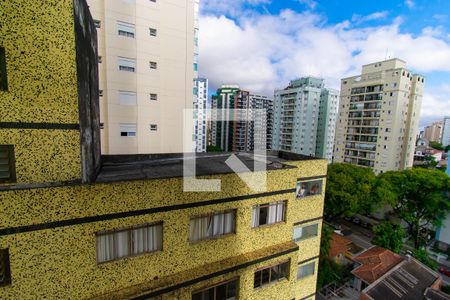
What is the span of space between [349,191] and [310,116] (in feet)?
102

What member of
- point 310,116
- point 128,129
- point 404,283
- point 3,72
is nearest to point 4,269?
point 3,72

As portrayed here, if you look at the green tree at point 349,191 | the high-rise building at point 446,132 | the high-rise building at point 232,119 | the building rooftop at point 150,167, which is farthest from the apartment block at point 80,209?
the high-rise building at point 446,132

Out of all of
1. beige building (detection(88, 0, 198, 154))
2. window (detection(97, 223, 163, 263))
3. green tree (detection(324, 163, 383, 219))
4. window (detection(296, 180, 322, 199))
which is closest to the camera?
window (detection(97, 223, 163, 263))

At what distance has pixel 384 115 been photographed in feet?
119

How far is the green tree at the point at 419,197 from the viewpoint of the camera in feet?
77.3

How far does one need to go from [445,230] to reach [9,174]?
123ft

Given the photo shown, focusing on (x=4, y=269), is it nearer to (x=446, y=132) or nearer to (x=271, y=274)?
(x=271, y=274)

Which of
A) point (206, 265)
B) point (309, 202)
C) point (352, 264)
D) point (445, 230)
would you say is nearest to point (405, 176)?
point (445, 230)

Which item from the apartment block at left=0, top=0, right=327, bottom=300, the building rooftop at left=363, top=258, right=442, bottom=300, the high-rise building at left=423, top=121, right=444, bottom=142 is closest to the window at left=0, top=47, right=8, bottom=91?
the apartment block at left=0, top=0, right=327, bottom=300

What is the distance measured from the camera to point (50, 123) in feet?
15.2

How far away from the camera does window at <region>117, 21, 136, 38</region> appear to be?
565 inches

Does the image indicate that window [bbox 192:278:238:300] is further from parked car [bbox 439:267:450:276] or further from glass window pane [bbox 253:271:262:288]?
parked car [bbox 439:267:450:276]

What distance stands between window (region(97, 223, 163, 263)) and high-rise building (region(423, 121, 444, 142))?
13965cm

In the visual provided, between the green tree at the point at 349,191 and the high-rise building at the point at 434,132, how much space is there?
114 metres
